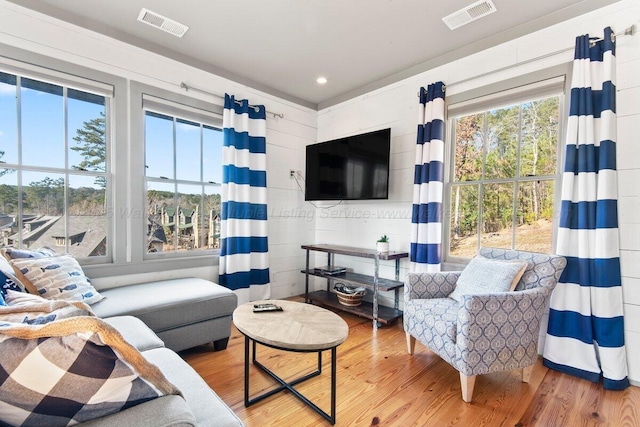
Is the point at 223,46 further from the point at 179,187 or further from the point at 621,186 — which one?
the point at 621,186

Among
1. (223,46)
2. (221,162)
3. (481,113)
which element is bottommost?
(221,162)

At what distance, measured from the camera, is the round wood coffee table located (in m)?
1.46

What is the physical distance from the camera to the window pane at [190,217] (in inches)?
117

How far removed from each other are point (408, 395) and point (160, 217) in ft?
8.19

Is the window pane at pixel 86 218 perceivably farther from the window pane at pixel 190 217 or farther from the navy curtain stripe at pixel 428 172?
the navy curtain stripe at pixel 428 172

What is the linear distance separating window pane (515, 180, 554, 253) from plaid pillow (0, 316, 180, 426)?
2718mm

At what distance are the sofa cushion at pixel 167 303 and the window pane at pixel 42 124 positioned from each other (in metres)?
1.11

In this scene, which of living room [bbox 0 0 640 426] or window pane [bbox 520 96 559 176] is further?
window pane [bbox 520 96 559 176]

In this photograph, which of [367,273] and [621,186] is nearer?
[621,186]

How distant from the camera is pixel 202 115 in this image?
9.93 feet

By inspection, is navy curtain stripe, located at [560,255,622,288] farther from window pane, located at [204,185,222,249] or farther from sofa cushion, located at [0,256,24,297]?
sofa cushion, located at [0,256,24,297]

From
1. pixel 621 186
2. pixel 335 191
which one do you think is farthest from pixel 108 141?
pixel 621 186

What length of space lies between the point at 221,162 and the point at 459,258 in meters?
2.51

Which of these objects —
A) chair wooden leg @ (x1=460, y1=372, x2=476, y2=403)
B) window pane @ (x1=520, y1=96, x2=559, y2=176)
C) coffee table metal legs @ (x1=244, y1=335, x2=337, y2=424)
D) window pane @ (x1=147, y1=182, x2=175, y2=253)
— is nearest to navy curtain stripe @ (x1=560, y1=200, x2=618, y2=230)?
window pane @ (x1=520, y1=96, x2=559, y2=176)
